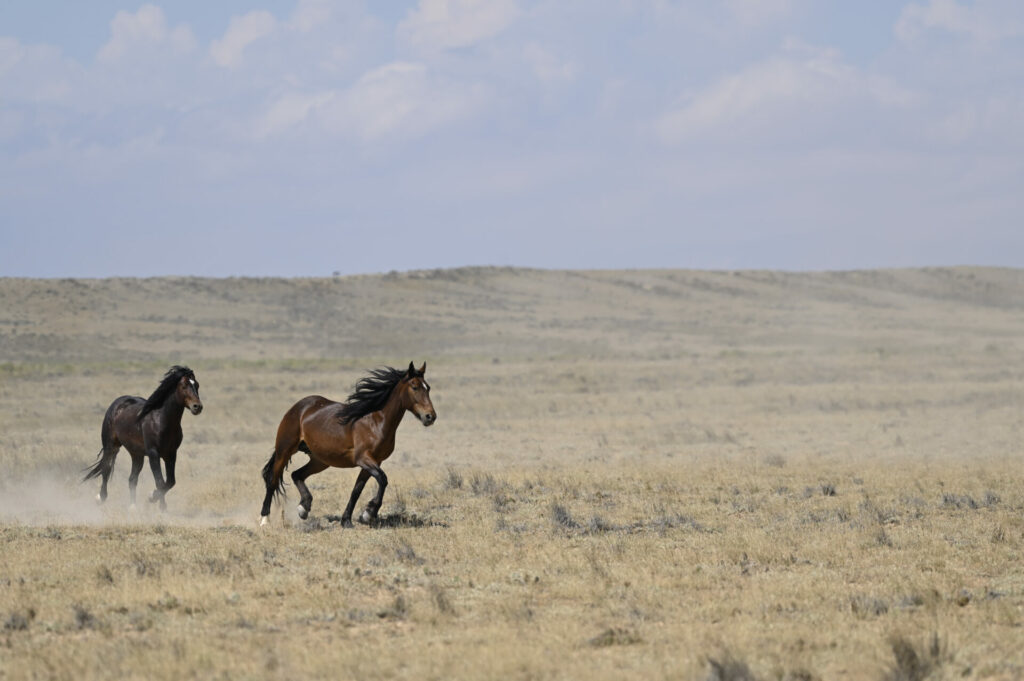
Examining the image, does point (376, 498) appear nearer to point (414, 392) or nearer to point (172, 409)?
point (414, 392)

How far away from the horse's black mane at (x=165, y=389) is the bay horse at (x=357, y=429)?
7.56 feet

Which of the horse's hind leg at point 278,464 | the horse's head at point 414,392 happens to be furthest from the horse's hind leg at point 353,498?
the horse's hind leg at point 278,464

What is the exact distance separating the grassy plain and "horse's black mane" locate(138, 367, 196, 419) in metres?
1.46

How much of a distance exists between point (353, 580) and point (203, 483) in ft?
32.3

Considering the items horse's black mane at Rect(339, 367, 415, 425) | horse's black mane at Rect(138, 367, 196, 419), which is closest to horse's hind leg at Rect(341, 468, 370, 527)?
horse's black mane at Rect(339, 367, 415, 425)

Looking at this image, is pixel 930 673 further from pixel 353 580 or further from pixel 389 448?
pixel 389 448

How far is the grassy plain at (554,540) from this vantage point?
7582mm

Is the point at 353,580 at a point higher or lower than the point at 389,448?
lower

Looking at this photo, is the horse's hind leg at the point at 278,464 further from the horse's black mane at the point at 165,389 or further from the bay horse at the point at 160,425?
the horse's black mane at the point at 165,389

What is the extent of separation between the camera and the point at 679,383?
44562 millimetres

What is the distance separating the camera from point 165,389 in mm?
15477

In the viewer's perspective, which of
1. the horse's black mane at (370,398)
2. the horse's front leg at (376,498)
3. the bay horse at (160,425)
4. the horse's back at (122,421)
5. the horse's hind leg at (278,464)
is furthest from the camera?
the horse's back at (122,421)

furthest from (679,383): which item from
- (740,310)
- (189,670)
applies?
(740,310)

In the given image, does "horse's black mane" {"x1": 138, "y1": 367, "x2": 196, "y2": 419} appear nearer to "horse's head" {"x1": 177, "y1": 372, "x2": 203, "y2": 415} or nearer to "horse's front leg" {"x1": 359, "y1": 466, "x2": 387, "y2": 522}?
"horse's head" {"x1": 177, "y1": 372, "x2": 203, "y2": 415}
